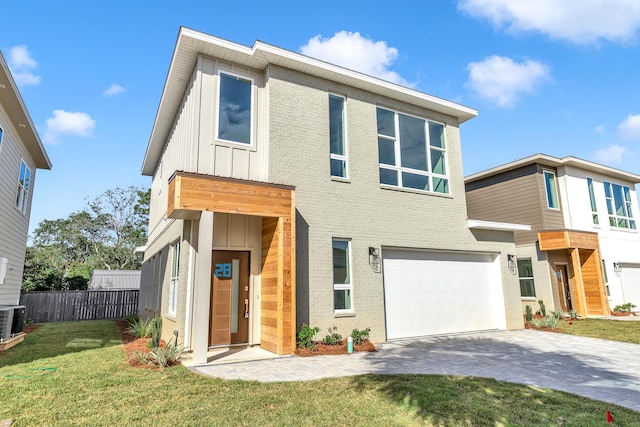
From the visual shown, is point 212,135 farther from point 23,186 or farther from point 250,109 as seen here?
point 23,186

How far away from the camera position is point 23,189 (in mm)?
13719

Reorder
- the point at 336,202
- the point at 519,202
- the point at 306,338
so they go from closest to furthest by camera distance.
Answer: the point at 306,338, the point at 336,202, the point at 519,202

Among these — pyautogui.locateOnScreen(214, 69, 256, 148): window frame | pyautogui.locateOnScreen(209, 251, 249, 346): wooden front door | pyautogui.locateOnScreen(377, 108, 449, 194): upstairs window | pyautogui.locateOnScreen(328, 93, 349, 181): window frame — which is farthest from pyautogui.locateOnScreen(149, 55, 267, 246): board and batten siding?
pyautogui.locateOnScreen(377, 108, 449, 194): upstairs window

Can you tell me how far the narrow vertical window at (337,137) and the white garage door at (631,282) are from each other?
1697 cm

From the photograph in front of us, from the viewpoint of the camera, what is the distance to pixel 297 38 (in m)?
10.7

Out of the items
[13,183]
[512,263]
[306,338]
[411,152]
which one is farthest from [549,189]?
[13,183]

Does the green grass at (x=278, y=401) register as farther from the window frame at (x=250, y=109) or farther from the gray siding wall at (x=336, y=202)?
the window frame at (x=250, y=109)

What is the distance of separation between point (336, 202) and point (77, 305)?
53.3ft

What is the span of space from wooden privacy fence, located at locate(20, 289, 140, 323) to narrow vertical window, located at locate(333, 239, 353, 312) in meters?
14.9

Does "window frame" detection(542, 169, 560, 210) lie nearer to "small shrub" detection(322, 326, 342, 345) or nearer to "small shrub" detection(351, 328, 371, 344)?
"small shrub" detection(351, 328, 371, 344)

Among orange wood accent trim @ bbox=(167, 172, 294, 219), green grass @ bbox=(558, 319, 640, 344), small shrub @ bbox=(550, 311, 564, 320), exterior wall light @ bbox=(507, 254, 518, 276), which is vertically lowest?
green grass @ bbox=(558, 319, 640, 344)

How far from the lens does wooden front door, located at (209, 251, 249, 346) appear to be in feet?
27.7

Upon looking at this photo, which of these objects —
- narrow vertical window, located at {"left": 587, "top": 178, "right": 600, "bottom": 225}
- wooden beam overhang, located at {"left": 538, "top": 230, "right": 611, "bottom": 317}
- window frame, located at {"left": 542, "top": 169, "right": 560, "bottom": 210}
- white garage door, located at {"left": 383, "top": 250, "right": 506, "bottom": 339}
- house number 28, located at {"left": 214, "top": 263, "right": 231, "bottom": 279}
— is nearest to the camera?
house number 28, located at {"left": 214, "top": 263, "right": 231, "bottom": 279}

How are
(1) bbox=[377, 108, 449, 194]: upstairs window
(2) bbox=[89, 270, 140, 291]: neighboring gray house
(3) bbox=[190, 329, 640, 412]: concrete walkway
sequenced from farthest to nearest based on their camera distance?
(2) bbox=[89, 270, 140, 291]: neighboring gray house
(1) bbox=[377, 108, 449, 194]: upstairs window
(3) bbox=[190, 329, 640, 412]: concrete walkway
